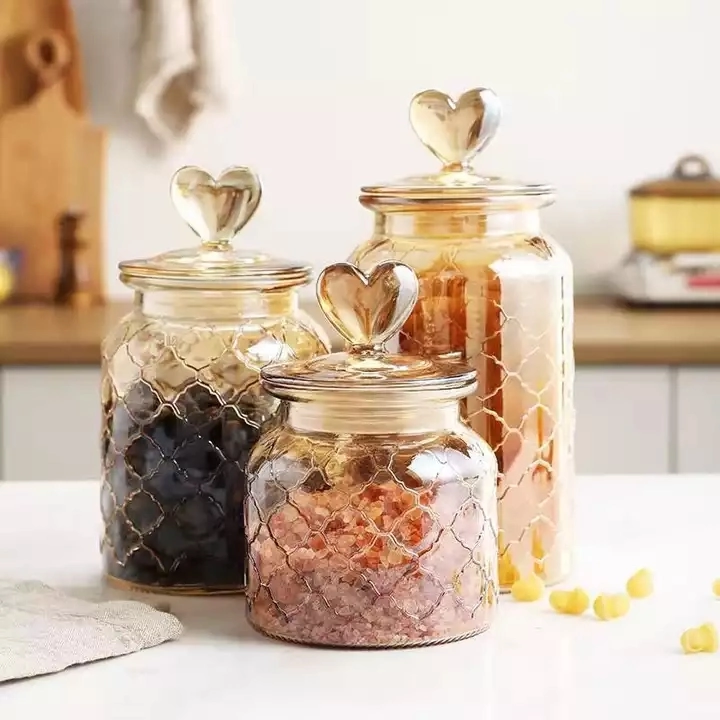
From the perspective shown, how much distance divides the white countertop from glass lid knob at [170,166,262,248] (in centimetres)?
24

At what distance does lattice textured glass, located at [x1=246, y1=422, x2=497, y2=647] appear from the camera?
0.79 m

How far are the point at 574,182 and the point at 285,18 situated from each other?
0.61 m

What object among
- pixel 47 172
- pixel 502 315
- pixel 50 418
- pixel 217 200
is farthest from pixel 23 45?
pixel 502 315

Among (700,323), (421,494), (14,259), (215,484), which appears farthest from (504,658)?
(14,259)

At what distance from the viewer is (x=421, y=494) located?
0.79 meters

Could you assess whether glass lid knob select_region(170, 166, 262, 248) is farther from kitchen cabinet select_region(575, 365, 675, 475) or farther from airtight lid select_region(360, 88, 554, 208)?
kitchen cabinet select_region(575, 365, 675, 475)

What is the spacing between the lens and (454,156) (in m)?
0.98

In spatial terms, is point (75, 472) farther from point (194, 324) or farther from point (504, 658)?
point (504, 658)

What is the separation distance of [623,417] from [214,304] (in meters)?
1.35

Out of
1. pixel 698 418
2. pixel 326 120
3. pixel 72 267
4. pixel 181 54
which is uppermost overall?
pixel 181 54

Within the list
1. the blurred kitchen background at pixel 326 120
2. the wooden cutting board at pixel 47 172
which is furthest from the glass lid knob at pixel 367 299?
the wooden cutting board at pixel 47 172

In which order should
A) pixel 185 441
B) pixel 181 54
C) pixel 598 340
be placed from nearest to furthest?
pixel 185 441
pixel 598 340
pixel 181 54

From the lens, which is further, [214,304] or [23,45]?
[23,45]

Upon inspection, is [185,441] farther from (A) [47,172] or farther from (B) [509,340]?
(A) [47,172]
